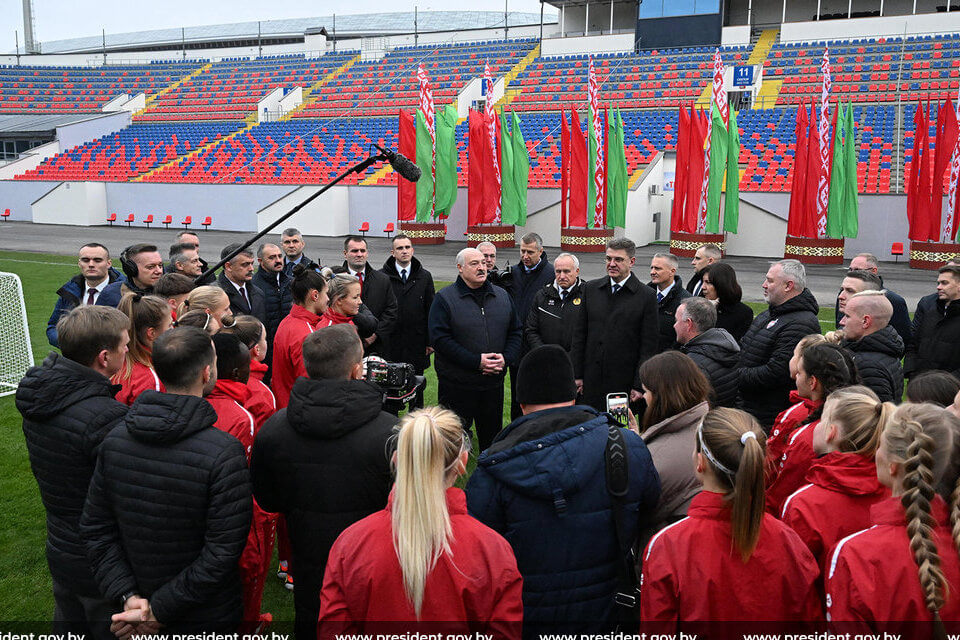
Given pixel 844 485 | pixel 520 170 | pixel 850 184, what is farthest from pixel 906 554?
pixel 520 170

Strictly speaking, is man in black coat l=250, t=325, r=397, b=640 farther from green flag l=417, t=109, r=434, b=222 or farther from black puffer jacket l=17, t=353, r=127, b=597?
green flag l=417, t=109, r=434, b=222

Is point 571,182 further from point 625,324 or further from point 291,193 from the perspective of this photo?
point 625,324

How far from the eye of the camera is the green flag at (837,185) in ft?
61.4

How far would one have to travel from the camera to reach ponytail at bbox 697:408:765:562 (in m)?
2.19

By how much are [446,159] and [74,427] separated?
1954cm

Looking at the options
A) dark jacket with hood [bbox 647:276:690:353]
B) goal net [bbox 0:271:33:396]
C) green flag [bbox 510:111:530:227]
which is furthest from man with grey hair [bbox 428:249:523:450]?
green flag [bbox 510:111:530:227]

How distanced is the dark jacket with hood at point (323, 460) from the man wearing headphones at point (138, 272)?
10.5 feet

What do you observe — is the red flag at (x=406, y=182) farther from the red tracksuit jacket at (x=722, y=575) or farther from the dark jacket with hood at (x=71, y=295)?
the red tracksuit jacket at (x=722, y=575)

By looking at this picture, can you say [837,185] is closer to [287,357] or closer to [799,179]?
[799,179]

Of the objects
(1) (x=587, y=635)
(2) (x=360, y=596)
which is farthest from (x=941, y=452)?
(2) (x=360, y=596)

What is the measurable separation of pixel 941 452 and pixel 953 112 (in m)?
19.5

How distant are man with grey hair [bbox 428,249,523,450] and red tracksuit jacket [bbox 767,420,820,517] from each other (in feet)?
8.75

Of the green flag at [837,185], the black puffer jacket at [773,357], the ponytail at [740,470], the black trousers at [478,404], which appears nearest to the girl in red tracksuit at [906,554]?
the ponytail at [740,470]

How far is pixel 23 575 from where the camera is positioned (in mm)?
4336
